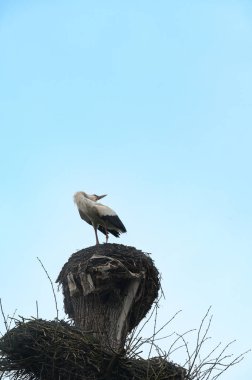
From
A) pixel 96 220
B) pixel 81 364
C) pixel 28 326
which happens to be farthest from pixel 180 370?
pixel 96 220

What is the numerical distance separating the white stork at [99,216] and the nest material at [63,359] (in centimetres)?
384

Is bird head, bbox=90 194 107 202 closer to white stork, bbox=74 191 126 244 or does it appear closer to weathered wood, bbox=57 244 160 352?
white stork, bbox=74 191 126 244

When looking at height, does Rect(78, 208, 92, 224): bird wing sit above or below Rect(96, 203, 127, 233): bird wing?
above

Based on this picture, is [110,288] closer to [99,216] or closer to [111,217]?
[111,217]

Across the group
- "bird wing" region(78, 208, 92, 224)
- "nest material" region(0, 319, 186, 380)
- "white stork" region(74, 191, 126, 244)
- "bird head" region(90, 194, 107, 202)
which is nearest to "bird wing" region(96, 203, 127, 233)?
"white stork" region(74, 191, 126, 244)

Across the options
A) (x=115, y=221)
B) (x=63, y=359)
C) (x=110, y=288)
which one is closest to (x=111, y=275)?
(x=110, y=288)

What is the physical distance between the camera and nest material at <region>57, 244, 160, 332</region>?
8.86m

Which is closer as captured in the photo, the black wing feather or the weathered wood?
the weathered wood

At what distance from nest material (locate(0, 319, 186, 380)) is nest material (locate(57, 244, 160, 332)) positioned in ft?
3.86

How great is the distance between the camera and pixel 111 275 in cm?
889

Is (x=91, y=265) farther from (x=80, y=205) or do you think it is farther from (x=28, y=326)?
(x=80, y=205)

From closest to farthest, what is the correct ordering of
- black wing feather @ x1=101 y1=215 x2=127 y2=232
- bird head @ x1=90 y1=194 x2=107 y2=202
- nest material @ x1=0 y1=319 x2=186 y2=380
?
nest material @ x1=0 y1=319 x2=186 y2=380 → black wing feather @ x1=101 y1=215 x2=127 y2=232 → bird head @ x1=90 y1=194 x2=107 y2=202

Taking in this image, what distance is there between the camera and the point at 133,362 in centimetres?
746

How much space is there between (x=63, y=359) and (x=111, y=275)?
1.56 m
